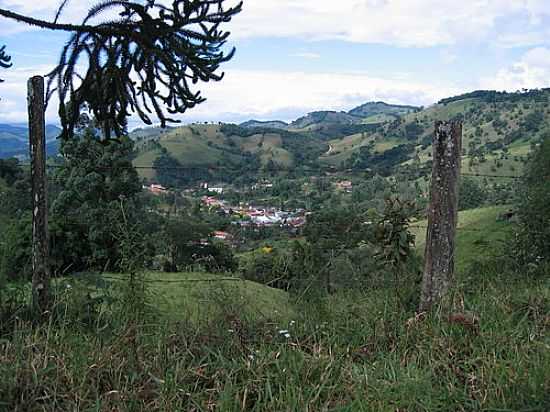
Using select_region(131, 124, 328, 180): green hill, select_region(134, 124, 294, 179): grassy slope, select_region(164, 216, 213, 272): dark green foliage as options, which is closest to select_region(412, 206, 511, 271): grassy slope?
select_region(164, 216, 213, 272): dark green foliage

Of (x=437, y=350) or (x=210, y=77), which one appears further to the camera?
(x=210, y=77)

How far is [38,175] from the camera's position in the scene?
447 cm

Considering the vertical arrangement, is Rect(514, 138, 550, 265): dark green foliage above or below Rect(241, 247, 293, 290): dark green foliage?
below

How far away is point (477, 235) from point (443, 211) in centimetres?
4303

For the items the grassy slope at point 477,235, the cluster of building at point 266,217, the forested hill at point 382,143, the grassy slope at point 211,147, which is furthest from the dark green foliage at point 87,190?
the grassy slope at point 211,147

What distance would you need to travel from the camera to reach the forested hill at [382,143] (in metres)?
113

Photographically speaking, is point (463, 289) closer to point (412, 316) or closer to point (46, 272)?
point (412, 316)

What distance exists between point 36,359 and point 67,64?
322cm

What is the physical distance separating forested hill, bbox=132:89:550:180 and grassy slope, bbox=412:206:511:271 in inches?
1952

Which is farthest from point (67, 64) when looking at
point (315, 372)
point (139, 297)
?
point (315, 372)

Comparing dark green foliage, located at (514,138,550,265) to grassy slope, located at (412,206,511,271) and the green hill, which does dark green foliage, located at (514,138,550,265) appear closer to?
grassy slope, located at (412,206,511,271)

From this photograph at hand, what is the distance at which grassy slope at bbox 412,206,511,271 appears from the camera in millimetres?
34562

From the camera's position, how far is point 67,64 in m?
5.27

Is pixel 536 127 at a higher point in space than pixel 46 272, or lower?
higher
